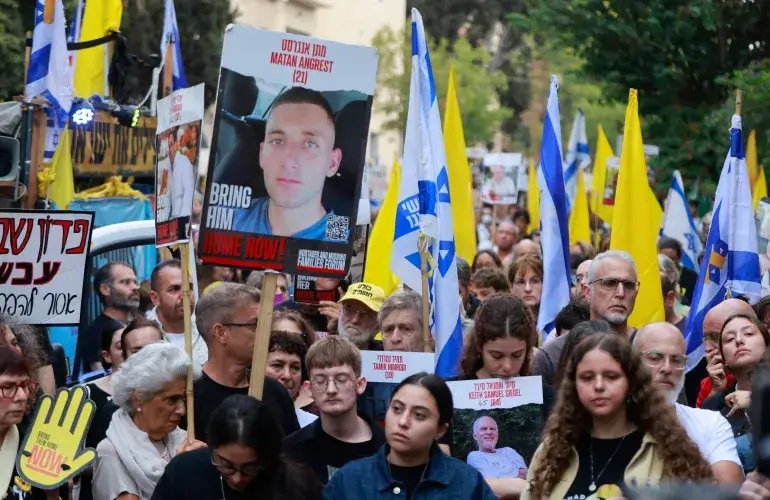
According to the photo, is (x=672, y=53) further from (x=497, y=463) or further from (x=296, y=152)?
(x=497, y=463)

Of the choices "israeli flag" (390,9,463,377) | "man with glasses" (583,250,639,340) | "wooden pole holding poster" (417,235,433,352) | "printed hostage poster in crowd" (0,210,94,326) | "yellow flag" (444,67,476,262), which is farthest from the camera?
"yellow flag" (444,67,476,262)

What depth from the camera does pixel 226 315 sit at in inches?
253

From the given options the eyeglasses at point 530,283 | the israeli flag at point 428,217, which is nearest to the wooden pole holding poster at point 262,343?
the israeli flag at point 428,217

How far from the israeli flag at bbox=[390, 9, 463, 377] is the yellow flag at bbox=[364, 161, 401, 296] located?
153 cm

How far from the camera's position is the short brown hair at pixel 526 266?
10594 mm

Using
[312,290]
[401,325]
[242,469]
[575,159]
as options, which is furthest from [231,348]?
[575,159]

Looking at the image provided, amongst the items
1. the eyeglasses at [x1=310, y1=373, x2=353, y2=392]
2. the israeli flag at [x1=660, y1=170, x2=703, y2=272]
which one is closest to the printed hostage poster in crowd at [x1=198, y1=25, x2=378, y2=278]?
the eyeglasses at [x1=310, y1=373, x2=353, y2=392]

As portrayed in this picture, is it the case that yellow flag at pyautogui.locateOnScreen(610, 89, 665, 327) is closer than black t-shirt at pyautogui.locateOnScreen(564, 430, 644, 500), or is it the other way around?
black t-shirt at pyautogui.locateOnScreen(564, 430, 644, 500)

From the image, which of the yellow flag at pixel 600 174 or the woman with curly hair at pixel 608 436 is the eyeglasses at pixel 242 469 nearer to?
the woman with curly hair at pixel 608 436

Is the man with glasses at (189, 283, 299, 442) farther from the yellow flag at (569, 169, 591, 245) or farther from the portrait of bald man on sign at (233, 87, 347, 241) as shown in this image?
the yellow flag at (569, 169, 591, 245)

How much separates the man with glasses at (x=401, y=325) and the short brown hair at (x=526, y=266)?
108 inches

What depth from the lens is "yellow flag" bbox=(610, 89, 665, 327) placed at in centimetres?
984

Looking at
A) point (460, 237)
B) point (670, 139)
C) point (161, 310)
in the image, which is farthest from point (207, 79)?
point (161, 310)

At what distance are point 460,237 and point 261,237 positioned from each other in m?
6.13
